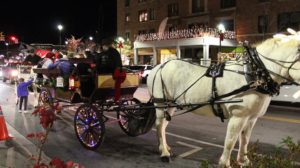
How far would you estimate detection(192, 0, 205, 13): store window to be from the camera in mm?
42872

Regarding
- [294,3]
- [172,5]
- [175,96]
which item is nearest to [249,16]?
[294,3]

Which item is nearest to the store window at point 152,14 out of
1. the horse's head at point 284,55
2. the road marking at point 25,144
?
the road marking at point 25,144

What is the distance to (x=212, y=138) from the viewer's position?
9.59 meters

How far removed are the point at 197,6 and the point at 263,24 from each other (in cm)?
1002

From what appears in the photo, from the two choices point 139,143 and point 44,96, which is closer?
point 139,143

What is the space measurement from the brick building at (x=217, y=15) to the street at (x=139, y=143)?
2354cm

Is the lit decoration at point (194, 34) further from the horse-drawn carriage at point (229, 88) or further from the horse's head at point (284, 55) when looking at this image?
the horse's head at point (284, 55)

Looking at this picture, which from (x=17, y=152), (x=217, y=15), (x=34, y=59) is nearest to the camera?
(x=17, y=152)

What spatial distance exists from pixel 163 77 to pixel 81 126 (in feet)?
8.61

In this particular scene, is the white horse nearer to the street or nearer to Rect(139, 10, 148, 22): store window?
the street

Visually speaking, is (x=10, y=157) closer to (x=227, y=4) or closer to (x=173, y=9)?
(x=227, y=4)

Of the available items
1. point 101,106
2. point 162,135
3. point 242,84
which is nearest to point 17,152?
point 101,106

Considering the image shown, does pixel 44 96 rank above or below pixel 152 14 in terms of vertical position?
below

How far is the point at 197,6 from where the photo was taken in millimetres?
43688
